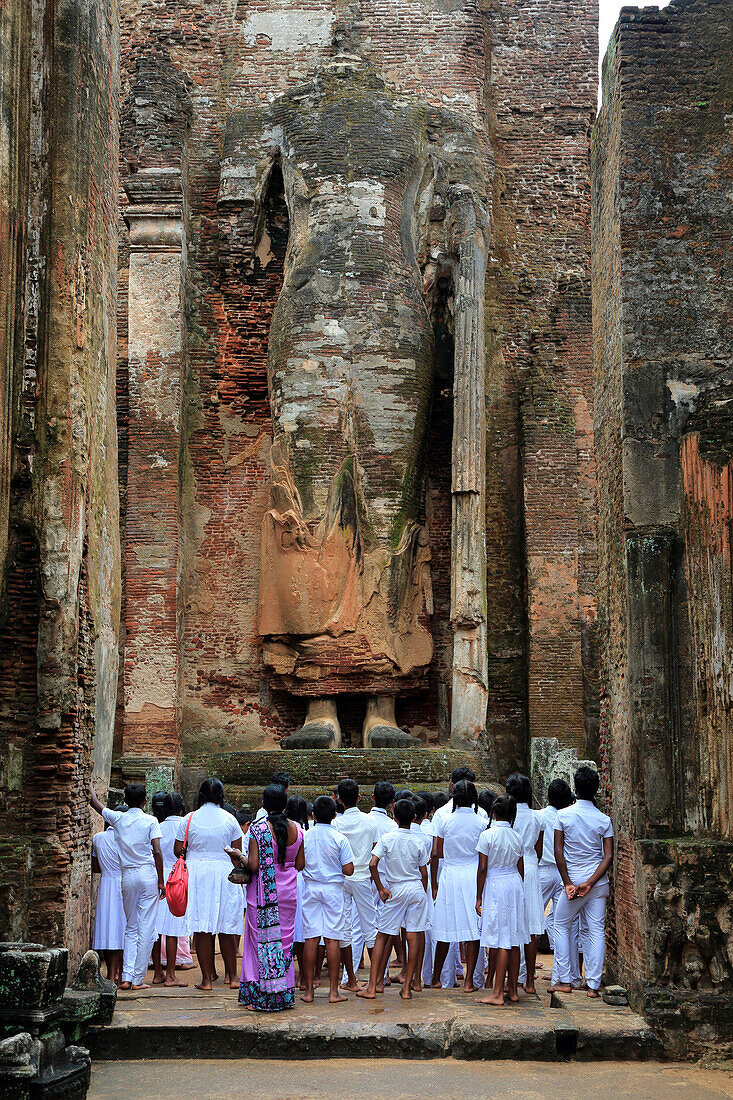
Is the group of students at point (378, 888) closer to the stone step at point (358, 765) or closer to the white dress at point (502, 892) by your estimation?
the white dress at point (502, 892)

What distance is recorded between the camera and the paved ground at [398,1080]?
5918mm

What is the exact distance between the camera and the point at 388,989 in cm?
796

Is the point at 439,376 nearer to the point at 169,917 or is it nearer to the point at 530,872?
the point at 530,872

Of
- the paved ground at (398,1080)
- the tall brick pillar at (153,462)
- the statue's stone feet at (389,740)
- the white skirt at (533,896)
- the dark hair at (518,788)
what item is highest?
the tall brick pillar at (153,462)

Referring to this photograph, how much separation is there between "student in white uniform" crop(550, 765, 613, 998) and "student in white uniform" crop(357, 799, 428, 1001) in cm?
80

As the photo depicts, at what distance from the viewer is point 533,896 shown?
7.73 meters

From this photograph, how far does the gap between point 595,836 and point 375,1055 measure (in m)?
1.89

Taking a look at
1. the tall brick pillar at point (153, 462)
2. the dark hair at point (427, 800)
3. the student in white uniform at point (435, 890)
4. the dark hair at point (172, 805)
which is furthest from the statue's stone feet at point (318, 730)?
the student in white uniform at point (435, 890)

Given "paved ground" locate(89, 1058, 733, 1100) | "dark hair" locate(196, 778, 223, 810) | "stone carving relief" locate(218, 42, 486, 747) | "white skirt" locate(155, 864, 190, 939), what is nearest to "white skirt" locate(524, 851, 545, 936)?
"paved ground" locate(89, 1058, 733, 1100)

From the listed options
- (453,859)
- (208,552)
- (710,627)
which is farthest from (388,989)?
(208,552)

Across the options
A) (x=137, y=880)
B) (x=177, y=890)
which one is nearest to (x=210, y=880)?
(x=177, y=890)

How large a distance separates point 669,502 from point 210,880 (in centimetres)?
352

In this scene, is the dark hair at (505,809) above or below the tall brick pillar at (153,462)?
below

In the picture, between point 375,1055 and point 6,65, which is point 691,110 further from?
point 375,1055
